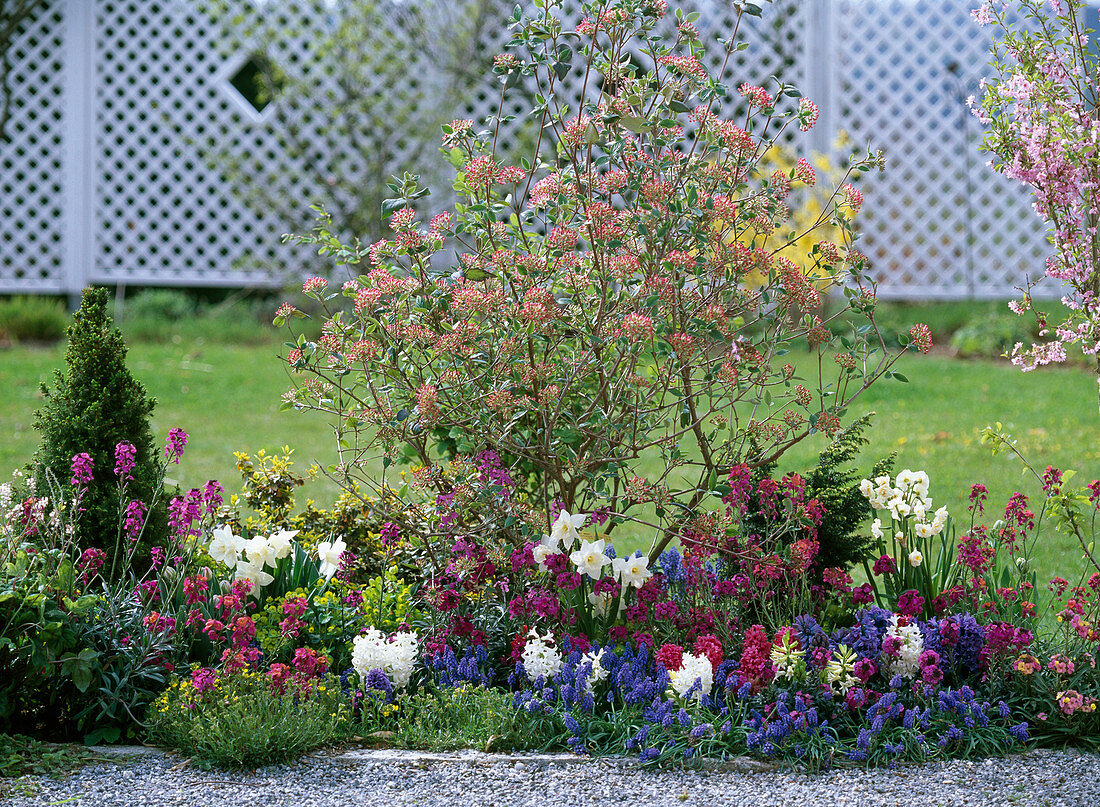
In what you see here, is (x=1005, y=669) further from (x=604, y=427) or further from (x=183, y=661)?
(x=183, y=661)

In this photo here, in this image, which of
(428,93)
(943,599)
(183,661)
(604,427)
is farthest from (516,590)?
(428,93)

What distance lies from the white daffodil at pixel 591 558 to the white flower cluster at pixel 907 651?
628mm

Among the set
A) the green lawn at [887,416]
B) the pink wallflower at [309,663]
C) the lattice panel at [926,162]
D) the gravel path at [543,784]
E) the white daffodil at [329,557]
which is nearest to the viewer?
the gravel path at [543,784]

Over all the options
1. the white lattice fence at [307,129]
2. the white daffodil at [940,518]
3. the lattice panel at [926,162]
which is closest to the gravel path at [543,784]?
the white daffodil at [940,518]

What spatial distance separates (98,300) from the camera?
8.54 ft

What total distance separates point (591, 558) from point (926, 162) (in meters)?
6.98

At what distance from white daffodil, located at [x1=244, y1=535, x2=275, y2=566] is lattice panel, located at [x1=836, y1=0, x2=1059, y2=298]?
21.5ft

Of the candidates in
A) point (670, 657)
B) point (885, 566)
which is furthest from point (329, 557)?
point (885, 566)

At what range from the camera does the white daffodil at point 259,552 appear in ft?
8.07

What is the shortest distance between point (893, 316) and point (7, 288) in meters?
6.85

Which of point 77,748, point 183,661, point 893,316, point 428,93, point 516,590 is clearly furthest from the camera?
point 428,93

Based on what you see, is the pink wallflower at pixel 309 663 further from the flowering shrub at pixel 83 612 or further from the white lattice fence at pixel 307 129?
the white lattice fence at pixel 307 129

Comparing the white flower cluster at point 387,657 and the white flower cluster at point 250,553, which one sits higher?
the white flower cluster at point 250,553

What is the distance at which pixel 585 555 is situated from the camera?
2.31 meters
